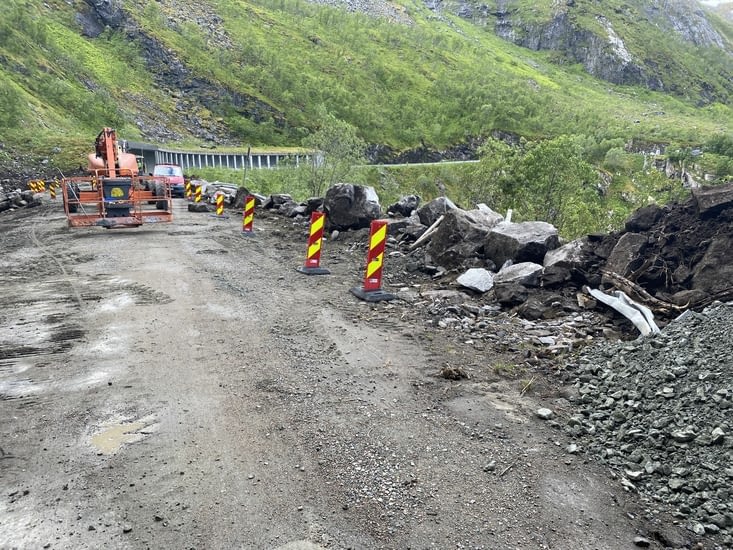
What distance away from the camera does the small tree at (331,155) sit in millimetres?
36656

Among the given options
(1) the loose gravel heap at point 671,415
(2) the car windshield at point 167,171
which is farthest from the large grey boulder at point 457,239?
(2) the car windshield at point 167,171

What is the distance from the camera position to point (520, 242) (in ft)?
30.1

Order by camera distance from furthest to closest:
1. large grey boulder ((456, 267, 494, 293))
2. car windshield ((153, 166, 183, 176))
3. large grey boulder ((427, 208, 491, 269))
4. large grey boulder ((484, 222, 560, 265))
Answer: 1. car windshield ((153, 166, 183, 176))
2. large grey boulder ((427, 208, 491, 269))
3. large grey boulder ((484, 222, 560, 265))
4. large grey boulder ((456, 267, 494, 293))

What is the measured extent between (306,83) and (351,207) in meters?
93.4

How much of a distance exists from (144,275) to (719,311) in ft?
29.8

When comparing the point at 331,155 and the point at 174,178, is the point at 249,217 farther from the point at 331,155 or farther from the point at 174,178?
the point at 331,155

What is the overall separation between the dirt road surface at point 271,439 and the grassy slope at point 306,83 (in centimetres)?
3963

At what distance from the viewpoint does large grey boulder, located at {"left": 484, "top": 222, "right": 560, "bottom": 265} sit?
9125 millimetres

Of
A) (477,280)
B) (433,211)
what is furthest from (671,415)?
(433,211)

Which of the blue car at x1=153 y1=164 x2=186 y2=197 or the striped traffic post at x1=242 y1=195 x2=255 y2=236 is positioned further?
the blue car at x1=153 y1=164 x2=186 y2=197

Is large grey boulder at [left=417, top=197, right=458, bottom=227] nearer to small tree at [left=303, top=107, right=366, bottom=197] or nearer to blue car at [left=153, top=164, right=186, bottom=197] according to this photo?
blue car at [left=153, top=164, right=186, bottom=197]

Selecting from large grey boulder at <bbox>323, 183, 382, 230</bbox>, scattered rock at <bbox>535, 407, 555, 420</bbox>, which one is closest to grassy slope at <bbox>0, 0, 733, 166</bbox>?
large grey boulder at <bbox>323, 183, 382, 230</bbox>

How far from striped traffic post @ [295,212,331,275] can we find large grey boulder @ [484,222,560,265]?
129 inches

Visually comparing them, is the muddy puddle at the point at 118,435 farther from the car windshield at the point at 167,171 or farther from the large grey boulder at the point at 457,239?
the car windshield at the point at 167,171
